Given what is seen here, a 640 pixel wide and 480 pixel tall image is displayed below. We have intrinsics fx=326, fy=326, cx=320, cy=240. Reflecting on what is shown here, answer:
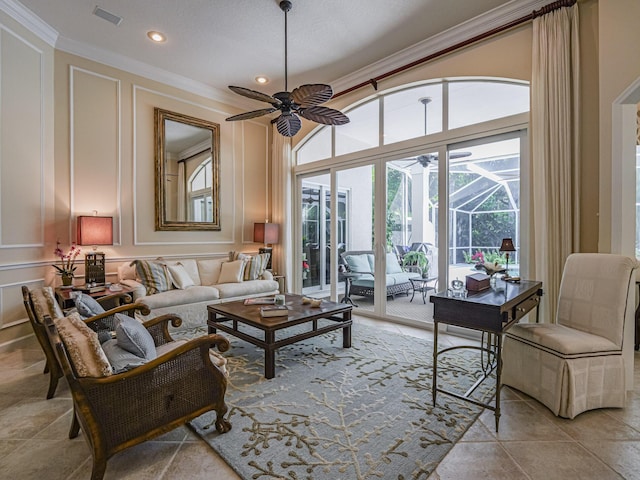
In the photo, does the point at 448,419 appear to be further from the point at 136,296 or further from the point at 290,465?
the point at 136,296

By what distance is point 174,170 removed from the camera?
205 inches

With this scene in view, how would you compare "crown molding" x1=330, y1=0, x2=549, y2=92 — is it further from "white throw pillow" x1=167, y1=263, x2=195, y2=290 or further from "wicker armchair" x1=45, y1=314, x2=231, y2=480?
"wicker armchair" x1=45, y1=314, x2=231, y2=480

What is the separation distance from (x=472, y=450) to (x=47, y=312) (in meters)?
2.72

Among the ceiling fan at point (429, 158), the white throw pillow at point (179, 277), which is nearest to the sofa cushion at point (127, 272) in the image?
the white throw pillow at point (179, 277)

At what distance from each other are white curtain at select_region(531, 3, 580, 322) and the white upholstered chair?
0.59 meters

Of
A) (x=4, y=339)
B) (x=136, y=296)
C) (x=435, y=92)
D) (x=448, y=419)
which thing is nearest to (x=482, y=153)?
(x=435, y=92)

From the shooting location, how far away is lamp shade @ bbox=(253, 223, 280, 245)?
586 cm

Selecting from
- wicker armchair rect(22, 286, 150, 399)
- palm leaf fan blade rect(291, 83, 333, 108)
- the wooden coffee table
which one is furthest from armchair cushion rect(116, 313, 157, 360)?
palm leaf fan blade rect(291, 83, 333, 108)

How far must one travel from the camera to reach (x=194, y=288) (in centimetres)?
458

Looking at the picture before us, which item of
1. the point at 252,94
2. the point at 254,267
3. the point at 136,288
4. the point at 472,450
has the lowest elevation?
the point at 472,450

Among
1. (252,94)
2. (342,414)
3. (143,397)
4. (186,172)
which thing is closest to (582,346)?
(342,414)

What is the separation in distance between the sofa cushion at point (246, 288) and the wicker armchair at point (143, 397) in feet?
9.17

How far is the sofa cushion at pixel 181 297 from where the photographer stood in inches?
159

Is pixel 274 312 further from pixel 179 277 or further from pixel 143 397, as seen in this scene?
pixel 179 277
